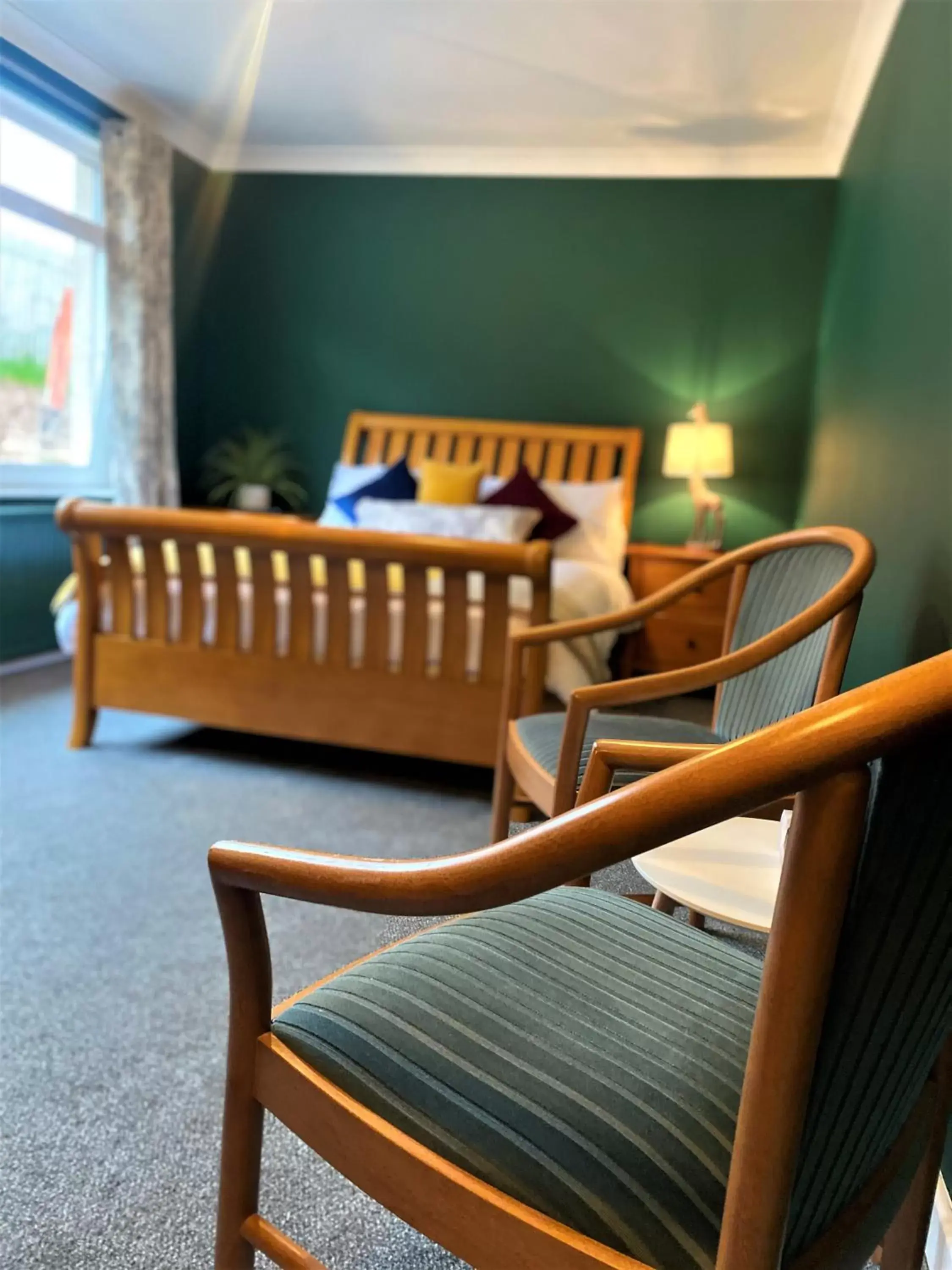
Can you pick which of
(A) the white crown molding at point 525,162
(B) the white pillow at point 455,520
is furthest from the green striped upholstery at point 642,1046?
(A) the white crown molding at point 525,162

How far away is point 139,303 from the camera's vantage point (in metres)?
4.03

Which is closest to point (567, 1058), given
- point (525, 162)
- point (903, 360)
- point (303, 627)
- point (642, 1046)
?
point (642, 1046)

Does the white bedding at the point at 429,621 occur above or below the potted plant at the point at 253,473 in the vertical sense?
below

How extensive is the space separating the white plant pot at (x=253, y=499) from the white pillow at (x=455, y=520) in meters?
0.90

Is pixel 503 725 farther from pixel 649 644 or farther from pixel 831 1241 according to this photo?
pixel 649 644

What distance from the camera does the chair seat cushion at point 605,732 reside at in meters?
1.69

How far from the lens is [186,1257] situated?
41.5 inches

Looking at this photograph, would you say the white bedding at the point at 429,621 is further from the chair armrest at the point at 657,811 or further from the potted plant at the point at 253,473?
the chair armrest at the point at 657,811

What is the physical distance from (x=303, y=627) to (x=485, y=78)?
2263mm

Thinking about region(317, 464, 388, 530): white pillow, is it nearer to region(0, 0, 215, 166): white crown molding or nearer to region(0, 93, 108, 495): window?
region(0, 93, 108, 495): window

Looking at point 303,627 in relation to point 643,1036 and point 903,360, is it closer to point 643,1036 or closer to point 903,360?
point 903,360

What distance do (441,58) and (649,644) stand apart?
92.5 inches

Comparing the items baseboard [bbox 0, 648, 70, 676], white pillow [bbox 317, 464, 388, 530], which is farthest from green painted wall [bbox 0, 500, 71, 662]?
white pillow [bbox 317, 464, 388, 530]

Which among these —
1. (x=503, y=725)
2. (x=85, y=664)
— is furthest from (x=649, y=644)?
A: (x=85, y=664)
